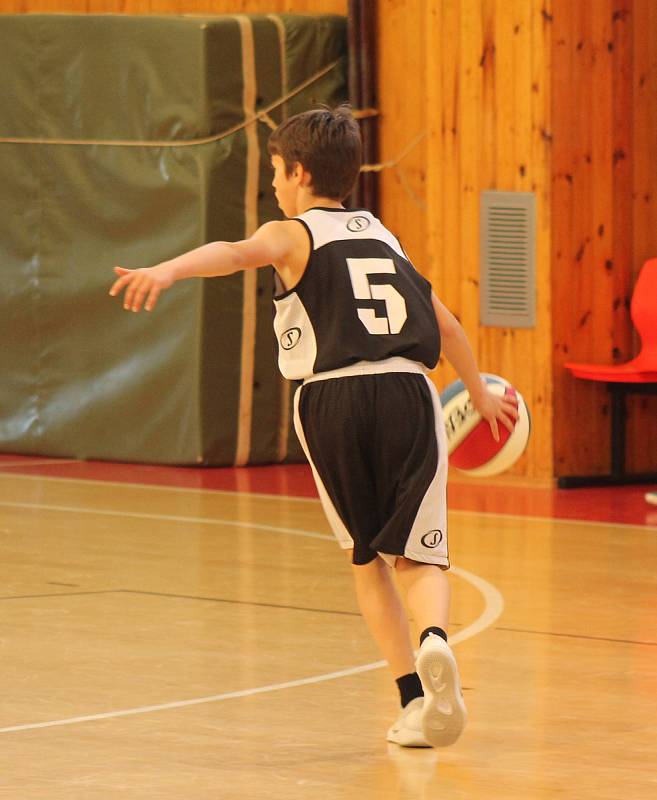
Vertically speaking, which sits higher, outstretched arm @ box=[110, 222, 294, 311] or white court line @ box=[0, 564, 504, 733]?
outstretched arm @ box=[110, 222, 294, 311]

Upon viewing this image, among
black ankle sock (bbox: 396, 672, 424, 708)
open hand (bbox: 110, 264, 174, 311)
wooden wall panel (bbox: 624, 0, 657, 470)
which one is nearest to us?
open hand (bbox: 110, 264, 174, 311)

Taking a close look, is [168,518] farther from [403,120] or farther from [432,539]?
A: [432,539]

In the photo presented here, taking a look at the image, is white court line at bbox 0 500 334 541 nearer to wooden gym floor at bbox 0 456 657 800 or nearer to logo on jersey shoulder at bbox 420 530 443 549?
wooden gym floor at bbox 0 456 657 800

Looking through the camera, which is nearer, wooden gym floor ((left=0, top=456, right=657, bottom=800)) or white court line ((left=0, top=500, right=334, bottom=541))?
wooden gym floor ((left=0, top=456, right=657, bottom=800))

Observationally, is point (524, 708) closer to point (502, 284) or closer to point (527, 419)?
point (527, 419)

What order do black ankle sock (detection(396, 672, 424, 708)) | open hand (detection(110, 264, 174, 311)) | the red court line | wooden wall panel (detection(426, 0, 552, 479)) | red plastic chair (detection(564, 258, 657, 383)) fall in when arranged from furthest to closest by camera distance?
wooden wall panel (detection(426, 0, 552, 479))
red plastic chair (detection(564, 258, 657, 383))
the red court line
black ankle sock (detection(396, 672, 424, 708))
open hand (detection(110, 264, 174, 311))

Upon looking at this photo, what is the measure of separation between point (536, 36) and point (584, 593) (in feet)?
13.1

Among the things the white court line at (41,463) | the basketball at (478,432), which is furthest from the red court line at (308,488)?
the basketball at (478,432)

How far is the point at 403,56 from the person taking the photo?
35.8ft

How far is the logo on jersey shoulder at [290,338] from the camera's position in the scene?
4.27 metres

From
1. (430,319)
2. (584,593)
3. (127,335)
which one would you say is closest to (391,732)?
(430,319)

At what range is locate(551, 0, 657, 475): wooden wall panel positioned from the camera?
9.60 meters

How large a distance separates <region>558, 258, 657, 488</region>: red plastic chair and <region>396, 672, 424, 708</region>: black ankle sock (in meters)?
5.28

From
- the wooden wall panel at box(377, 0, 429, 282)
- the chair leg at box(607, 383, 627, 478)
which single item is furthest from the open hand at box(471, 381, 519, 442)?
the wooden wall panel at box(377, 0, 429, 282)
